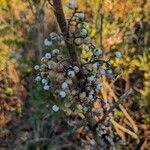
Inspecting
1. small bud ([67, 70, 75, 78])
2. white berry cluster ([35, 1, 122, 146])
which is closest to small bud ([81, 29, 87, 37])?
white berry cluster ([35, 1, 122, 146])

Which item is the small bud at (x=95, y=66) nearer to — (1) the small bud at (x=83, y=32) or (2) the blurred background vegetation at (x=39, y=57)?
(1) the small bud at (x=83, y=32)

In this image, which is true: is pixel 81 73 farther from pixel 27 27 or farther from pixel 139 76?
pixel 27 27

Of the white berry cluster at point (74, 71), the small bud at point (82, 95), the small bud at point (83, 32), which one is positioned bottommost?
the small bud at point (82, 95)

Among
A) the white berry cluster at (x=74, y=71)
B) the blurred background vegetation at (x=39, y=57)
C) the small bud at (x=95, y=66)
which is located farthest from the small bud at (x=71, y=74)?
the blurred background vegetation at (x=39, y=57)

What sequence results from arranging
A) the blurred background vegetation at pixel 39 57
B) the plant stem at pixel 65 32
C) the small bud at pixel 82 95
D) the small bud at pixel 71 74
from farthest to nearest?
the blurred background vegetation at pixel 39 57
the small bud at pixel 82 95
the small bud at pixel 71 74
the plant stem at pixel 65 32

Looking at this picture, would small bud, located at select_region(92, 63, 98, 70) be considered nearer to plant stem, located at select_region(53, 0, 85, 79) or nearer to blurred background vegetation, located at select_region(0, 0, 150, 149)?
plant stem, located at select_region(53, 0, 85, 79)

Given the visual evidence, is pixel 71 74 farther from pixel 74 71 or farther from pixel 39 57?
pixel 39 57
